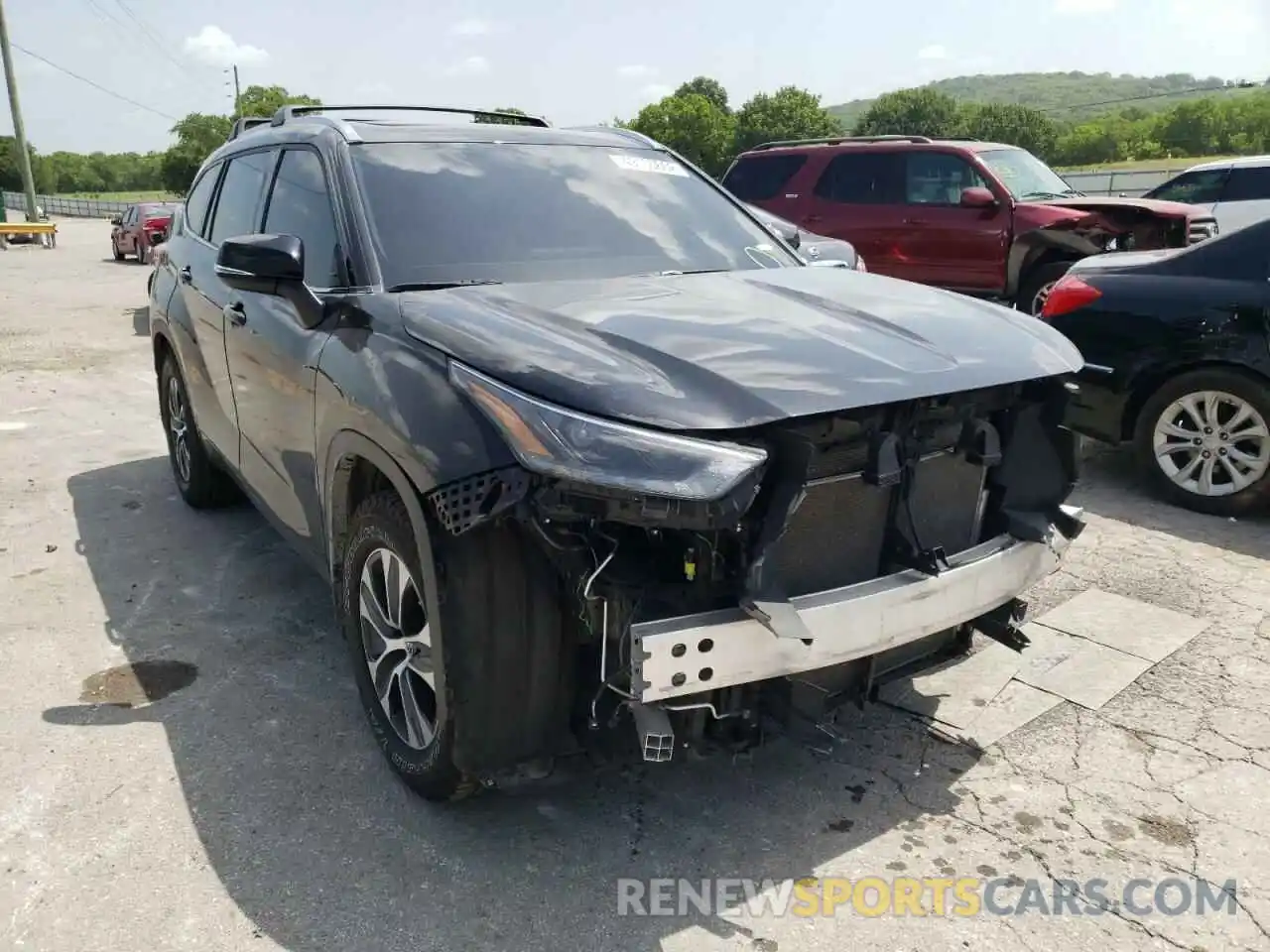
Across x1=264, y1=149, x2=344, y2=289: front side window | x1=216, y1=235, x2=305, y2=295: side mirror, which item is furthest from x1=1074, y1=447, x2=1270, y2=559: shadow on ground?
x1=216, y1=235, x2=305, y2=295: side mirror

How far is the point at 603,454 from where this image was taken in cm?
215

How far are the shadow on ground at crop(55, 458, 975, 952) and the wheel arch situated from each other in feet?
10.2

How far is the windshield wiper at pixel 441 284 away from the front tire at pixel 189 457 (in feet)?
8.37

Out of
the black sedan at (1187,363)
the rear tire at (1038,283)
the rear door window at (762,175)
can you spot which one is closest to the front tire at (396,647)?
the black sedan at (1187,363)

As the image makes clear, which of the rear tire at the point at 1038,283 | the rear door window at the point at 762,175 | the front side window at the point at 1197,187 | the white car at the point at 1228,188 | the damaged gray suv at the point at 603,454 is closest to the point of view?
the damaged gray suv at the point at 603,454

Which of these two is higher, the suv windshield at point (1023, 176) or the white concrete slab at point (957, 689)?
the suv windshield at point (1023, 176)

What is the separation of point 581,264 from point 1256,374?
3760 millimetres

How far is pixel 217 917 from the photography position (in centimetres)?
249

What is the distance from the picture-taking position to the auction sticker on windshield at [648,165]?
405 centimetres

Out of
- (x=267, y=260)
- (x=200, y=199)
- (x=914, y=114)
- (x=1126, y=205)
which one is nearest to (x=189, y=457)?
(x=200, y=199)

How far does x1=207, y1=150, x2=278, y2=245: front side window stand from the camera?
164 inches

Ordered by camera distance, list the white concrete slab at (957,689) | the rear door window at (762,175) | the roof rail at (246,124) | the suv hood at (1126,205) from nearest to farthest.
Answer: the white concrete slab at (957,689)
the roof rail at (246,124)
the suv hood at (1126,205)
the rear door window at (762,175)

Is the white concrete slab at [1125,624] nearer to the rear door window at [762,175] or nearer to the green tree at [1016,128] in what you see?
the rear door window at [762,175]

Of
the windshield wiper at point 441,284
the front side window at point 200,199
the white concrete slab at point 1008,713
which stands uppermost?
the front side window at point 200,199
